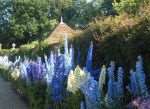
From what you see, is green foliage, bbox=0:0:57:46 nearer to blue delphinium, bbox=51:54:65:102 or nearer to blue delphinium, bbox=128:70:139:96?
blue delphinium, bbox=51:54:65:102

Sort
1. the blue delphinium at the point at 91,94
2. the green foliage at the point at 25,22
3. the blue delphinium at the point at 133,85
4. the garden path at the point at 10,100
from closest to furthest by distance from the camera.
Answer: the blue delphinium at the point at 133,85, the blue delphinium at the point at 91,94, the garden path at the point at 10,100, the green foliage at the point at 25,22

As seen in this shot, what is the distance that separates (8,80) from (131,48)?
52.1 ft

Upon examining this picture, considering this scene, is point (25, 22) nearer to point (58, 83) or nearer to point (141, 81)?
point (58, 83)

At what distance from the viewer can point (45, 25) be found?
2879 inches

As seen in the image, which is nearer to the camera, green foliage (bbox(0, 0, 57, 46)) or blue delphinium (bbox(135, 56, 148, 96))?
blue delphinium (bbox(135, 56, 148, 96))

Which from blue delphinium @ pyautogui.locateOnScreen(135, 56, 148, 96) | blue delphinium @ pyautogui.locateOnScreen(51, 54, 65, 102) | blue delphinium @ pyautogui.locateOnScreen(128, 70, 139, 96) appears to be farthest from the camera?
blue delphinium @ pyautogui.locateOnScreen(51, 54, 65, 102)

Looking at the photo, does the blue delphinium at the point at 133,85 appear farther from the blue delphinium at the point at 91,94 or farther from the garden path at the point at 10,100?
the garden path at the point at 10,100

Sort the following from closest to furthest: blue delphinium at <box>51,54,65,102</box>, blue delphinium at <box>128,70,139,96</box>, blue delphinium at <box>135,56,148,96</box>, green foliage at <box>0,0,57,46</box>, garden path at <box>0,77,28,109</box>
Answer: blue delphinium at <box>135,56,148,96</box>, blue delphinium at <box>128,70,139,96</box>, blue delphinium at <box>51,54,65,102</box>, garden path at <box>0,77,28,109</box>, green foliage at <box>0,0,57,46</box>

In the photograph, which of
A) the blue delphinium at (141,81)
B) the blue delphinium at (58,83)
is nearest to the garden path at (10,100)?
the blue delphinium at (58,83)

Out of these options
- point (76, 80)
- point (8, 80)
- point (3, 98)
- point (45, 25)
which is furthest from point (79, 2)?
point (76, 80)

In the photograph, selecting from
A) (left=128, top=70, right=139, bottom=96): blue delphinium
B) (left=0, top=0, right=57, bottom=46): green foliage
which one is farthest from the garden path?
(left=0, top=0, right=57, bottom=46): green foliage

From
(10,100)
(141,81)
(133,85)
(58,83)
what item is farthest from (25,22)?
(141,81)

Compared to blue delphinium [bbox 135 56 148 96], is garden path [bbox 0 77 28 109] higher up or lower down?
lower down

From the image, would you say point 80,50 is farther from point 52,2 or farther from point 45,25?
point 52,2
